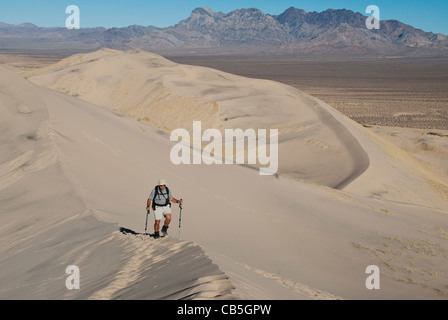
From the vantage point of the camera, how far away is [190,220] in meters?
7.95

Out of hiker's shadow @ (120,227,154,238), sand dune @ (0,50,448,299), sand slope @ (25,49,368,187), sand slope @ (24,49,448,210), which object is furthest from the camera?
sand slope @ (25,49,368,187)

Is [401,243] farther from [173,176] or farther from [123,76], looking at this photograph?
[123,76]

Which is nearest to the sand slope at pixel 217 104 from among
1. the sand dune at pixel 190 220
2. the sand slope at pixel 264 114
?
the sand slope at pixel 264 114

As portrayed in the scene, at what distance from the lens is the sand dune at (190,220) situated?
5.35 meters

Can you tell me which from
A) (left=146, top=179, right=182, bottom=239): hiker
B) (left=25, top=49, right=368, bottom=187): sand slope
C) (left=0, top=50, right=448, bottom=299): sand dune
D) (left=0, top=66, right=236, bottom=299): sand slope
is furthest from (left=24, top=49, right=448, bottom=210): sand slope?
(left=0, top=66, right=236, bottom=299): sand slope

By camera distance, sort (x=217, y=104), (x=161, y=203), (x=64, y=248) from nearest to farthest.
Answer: (x=64, y=248) → (x=161, y=203) → (x=217, y=104)

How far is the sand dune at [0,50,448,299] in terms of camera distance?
5348mm

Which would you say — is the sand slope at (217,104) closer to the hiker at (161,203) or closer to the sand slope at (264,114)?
the sand slope at (264,114)

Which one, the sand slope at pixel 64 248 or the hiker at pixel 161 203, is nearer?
the sand slope at pixel 64 248

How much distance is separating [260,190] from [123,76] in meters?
18.3

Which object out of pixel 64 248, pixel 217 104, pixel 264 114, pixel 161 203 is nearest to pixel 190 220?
pixel 161 203

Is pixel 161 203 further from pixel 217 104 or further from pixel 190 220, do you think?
pixel 217 104

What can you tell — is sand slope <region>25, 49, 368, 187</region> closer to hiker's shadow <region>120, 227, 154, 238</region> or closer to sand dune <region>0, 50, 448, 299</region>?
sand dune <region>0, 50, 448, 299</region>

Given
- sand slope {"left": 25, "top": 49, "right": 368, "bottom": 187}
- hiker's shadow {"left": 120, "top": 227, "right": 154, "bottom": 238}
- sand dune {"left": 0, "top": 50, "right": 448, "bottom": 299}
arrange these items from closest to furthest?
sand dune {"left": 0, "top": 50, "right": 448, "bottom": 299}
hiker's shadow {"left": 120, "top": 227, "right": 154, "bottom": 238}
sand slope {"left": 25, "top": 49, "right": 368, "bottom": 187}
